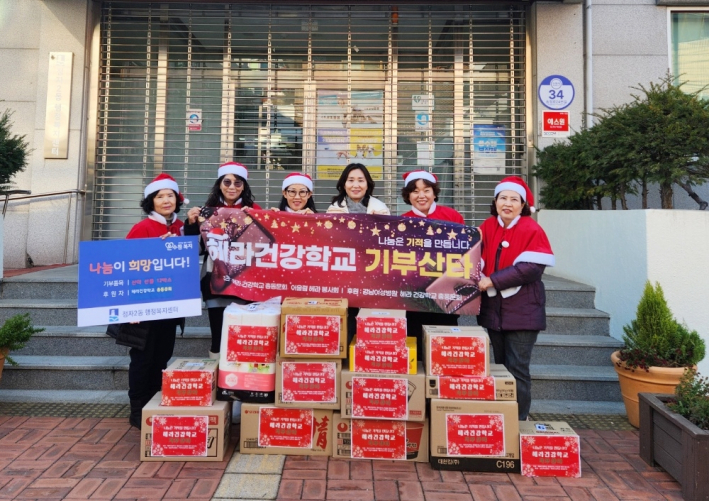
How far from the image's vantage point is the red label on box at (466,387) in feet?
10.9

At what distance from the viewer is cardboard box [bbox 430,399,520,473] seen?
3.28m

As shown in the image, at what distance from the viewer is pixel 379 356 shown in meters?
3.39

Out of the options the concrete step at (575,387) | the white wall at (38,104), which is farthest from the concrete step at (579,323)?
the white wall at (38,104)

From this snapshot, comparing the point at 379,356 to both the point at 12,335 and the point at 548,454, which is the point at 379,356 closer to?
the point at 548,454

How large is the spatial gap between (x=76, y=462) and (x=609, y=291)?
196 inches

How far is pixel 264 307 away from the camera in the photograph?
3629 mm

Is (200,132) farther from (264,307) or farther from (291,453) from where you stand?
(291,453)

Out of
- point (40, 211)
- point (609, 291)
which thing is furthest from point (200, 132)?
point (609, 291)

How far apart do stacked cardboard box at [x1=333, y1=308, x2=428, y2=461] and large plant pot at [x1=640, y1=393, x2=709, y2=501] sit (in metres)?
1.54

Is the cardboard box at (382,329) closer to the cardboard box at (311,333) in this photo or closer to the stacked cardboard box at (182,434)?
the cardboard box at (311,333)

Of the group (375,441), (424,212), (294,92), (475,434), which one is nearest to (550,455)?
(475,434)

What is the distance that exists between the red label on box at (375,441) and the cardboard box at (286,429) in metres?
0.19

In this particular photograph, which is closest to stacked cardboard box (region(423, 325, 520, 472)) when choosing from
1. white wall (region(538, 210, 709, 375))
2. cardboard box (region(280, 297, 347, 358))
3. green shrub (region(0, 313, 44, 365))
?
cardboard box (region(280, 297, 347, 358))

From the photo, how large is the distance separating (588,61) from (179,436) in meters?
7.29
